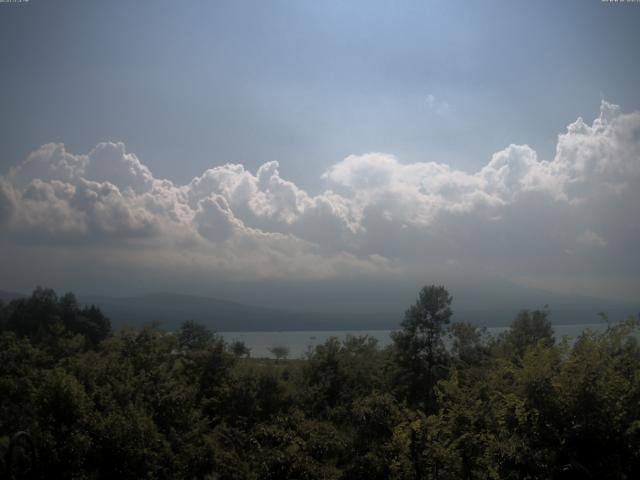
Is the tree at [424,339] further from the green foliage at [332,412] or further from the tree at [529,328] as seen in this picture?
the tree at [529,328]

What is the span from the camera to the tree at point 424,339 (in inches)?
1250

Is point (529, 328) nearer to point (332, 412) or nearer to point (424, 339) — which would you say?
point (424, 339)

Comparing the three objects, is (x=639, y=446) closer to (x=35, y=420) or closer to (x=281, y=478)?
(x=281, y=478)

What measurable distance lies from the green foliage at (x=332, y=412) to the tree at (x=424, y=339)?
0.11m

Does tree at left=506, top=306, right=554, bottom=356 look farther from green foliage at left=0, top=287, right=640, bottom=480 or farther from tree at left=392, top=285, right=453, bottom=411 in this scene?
green foliage at left=0, top=287, right=640, bottom=480

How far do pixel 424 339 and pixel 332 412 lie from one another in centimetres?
1420

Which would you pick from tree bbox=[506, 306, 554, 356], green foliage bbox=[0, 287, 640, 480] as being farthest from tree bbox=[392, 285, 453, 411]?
tree bbox=[506, 306, 554, 356]

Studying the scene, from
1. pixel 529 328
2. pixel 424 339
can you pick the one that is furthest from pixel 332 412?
pixel 529 328

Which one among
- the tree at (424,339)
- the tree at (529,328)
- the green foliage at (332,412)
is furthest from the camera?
the tree at (529,328)

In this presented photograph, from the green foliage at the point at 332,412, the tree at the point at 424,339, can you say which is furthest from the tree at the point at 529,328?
the green foliage at the point at 332,412

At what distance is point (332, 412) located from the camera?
20.6 metres

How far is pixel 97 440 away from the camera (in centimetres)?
1481

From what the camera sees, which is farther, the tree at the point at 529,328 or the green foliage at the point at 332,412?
the tree at the point at 529,328

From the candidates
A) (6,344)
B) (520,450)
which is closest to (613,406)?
(520,450)
